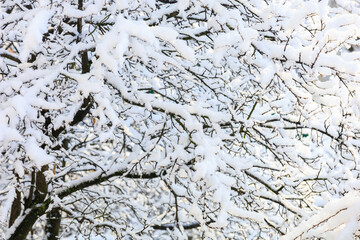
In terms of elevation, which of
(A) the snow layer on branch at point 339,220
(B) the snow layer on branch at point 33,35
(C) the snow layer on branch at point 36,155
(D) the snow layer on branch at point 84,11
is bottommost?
(A) the snow layer on branch at point 339,220

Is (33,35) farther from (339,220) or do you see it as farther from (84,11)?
(339,220)

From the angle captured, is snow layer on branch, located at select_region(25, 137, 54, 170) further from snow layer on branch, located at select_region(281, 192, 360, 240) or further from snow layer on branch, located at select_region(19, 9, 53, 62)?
snow layer on branch, located at select_region(281, 192, 360, 240)

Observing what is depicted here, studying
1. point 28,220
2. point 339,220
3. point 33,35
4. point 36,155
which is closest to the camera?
point 339,220

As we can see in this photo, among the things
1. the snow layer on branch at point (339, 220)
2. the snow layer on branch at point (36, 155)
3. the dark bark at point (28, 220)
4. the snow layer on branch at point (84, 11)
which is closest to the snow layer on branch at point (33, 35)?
the snow layer on branch at point (84, 11)

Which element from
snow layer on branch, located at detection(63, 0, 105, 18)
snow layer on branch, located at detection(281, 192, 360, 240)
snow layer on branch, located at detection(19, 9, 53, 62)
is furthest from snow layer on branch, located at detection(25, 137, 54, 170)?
snow layer on branch, located at detection(281, 192, 360, 240)

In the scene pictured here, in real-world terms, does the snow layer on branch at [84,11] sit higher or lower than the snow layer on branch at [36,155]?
higher

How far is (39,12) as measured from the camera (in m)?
2.20

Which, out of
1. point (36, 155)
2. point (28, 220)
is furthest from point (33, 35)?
point (28, 220)

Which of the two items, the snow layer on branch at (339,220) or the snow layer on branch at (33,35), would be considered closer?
the snow layer on branch at (339,220)

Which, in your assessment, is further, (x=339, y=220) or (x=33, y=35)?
(x=33, y=35)

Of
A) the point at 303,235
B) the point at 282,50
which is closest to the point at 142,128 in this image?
the point at 282,50

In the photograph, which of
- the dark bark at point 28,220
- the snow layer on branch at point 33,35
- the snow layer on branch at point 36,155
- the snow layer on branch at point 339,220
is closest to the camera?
the snow layer on branch at point 339,220

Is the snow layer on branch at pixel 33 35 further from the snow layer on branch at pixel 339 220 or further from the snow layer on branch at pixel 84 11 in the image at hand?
the snow layer on branch at pixel 339 220

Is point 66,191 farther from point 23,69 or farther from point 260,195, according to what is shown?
point 260,195
